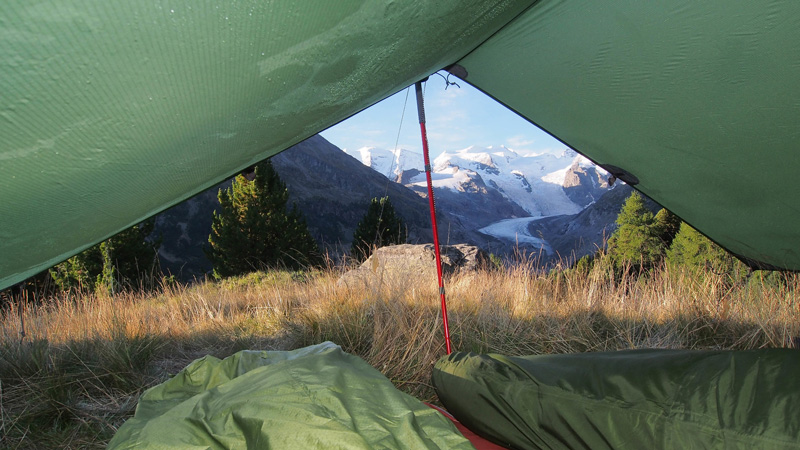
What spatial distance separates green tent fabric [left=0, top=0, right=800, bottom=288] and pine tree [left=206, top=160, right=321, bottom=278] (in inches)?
553

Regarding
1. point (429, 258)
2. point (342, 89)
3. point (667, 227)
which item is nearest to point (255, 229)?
point (429, 258)

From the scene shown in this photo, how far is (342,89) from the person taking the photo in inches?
60.3

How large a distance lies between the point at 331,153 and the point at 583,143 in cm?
7805

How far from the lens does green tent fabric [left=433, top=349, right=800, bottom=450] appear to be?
99 cm

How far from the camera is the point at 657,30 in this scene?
1.49 m

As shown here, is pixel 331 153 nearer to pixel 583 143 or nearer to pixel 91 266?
pixel 91 266

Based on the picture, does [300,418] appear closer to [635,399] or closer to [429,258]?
[635,399]

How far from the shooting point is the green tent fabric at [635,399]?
0.99 metres

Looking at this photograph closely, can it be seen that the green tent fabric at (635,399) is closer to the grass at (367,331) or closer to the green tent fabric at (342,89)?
the grass at (367,331)

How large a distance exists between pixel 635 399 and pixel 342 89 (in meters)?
1.21

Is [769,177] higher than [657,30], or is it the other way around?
[657,30]

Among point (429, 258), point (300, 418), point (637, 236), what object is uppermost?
point (300, 418)

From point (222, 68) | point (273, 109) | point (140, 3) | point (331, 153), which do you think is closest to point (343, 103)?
point (273, 109)

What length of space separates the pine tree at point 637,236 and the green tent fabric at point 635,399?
36.5 ft
